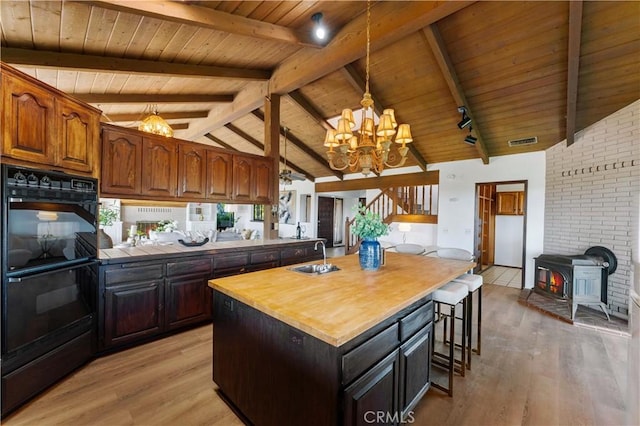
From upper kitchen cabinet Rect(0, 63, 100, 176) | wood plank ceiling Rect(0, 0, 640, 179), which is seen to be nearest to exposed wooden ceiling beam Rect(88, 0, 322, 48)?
wood plank ceiling Rect(0, 0, 640, 179)

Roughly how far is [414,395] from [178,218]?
396 inches

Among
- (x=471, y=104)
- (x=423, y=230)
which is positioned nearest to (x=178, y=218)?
(x=423, y=230)

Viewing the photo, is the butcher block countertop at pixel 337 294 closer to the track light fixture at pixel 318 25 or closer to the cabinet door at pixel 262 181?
the cabinet door at pixel 262 181

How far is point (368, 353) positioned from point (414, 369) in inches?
26.2

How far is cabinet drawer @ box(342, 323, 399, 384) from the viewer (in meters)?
1.24

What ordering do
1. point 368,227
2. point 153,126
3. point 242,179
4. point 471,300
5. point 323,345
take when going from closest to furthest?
point 323,345, point 368,227, point 471,300, point 153,126, point 242,179

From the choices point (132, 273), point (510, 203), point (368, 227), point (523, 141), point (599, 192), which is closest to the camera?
point (368, 227)

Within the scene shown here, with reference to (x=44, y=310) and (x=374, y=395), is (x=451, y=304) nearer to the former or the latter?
(x=374, y=395)

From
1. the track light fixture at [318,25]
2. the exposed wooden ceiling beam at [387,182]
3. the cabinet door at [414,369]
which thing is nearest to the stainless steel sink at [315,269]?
the cabinet door at [414,369]

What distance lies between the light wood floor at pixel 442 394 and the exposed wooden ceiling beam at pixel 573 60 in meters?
3.12

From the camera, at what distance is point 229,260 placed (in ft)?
11.2

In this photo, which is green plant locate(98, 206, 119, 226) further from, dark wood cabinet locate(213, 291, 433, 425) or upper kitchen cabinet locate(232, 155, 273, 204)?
dark wood cabinet locate(213, 291, 433, 425)

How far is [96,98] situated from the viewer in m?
3.96

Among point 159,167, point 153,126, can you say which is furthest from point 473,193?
point 153,126
